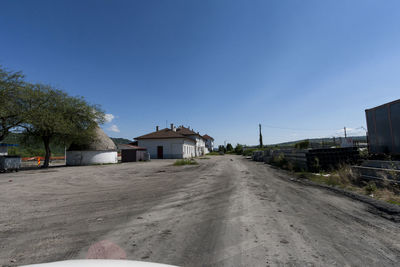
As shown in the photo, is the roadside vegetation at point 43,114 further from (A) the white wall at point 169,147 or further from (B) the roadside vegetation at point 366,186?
(B) the roadside vegetation at point 366,186

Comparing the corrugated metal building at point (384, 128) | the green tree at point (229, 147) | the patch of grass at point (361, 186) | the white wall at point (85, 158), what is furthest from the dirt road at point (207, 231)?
the green tree at point (229, 147)

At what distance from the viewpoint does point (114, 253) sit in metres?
2.69

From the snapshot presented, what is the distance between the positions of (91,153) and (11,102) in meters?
11.0

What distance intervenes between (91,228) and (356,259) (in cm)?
472

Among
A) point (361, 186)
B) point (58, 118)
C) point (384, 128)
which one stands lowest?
point (361, 186)

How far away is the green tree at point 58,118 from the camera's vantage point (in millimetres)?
18641

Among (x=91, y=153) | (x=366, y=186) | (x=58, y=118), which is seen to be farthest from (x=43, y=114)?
(x=366, y=186)

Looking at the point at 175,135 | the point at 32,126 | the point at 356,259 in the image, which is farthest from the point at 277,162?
the point at 32,126

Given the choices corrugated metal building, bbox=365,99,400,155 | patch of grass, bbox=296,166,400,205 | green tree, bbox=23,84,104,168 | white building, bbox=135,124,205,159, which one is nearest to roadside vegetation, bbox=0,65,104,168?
green tree, bbox=23,84,104,168

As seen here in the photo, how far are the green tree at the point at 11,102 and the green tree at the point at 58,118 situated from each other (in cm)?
76

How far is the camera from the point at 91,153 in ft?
84.5

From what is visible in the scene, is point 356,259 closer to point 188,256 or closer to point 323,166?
point 188,256

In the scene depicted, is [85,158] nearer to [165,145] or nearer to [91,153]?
[91,153]

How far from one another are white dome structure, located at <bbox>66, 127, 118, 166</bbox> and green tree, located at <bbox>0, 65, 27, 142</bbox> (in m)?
7.79
